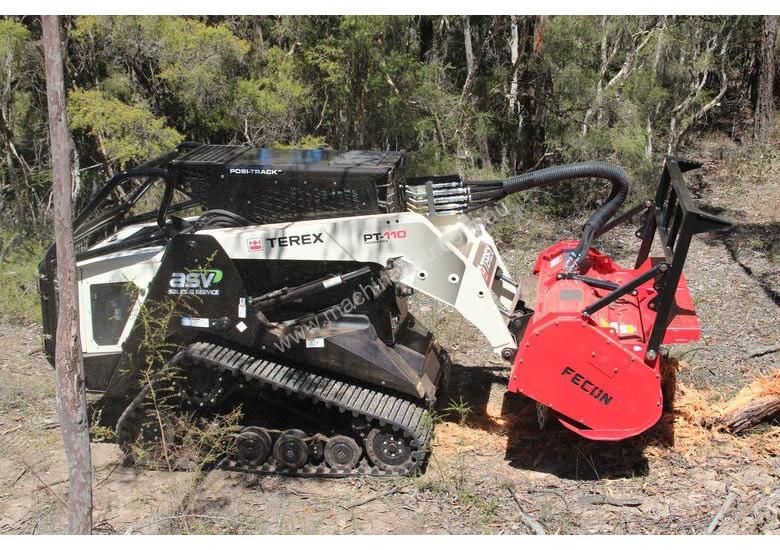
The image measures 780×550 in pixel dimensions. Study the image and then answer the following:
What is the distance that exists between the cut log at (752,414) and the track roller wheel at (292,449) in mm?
3277

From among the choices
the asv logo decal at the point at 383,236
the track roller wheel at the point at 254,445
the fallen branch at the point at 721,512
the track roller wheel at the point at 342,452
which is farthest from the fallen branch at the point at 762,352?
the track roller wheel at the point at 254,445

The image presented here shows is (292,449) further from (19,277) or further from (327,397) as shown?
(19,277)

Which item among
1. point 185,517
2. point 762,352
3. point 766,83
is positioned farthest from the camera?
point 766,83

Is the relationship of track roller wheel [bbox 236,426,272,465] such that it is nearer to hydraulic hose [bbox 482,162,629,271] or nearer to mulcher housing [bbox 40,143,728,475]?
mulcher housing [bbox 40,143,728,475]

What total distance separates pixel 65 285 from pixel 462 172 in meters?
9.62

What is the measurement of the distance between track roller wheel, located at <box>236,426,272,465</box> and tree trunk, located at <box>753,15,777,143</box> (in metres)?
14.1

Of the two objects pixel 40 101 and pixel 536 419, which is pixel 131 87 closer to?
pixel 40 101

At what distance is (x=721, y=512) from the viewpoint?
5.18m

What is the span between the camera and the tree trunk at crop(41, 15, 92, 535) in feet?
13.6

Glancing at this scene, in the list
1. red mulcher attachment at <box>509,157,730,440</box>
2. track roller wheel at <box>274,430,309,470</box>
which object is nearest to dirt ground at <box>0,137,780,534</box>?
track roller wheel at <box>274,430,309,470</box>

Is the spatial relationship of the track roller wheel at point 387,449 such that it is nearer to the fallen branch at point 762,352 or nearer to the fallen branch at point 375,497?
the fallen branch at point 375,497

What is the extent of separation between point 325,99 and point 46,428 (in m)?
7.31

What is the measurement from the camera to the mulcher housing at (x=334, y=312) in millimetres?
5648

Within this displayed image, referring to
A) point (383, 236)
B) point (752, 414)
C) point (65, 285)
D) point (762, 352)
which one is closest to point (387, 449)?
point (383, 236)
